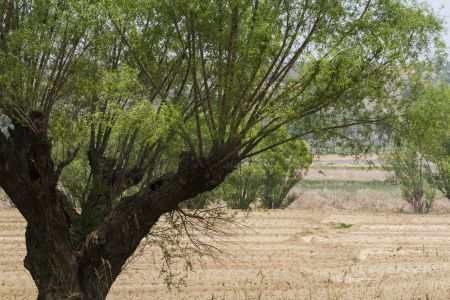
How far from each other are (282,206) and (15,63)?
31.6 m

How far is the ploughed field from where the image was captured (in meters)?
17.5

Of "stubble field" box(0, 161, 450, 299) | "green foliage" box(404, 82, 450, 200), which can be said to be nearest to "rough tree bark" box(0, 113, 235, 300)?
"stubble field" box(0, 161, 450, 299)

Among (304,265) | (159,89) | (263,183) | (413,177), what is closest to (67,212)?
(159,89)

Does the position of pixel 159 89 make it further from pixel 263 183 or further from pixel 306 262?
pixel 263 183

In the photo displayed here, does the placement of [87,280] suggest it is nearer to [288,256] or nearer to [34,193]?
[34,193]

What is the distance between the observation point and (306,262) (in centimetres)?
2245

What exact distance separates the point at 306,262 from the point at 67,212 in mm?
11532

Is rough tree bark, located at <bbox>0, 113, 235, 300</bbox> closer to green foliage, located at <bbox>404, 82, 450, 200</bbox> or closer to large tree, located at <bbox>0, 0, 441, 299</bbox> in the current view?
large tree, located at <bbox>0, 0, 441, 299</bbox>

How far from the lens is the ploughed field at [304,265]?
1752 cm

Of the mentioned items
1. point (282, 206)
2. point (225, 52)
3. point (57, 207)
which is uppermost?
point (225, 52)

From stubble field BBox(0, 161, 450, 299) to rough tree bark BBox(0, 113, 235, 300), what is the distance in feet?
10.1

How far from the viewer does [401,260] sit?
23.0 m

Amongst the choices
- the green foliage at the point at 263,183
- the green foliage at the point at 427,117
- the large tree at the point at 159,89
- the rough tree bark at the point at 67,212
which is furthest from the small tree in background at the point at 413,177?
the rough tree bark at the point at 67,212

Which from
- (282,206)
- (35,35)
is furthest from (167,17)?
(282,206)
